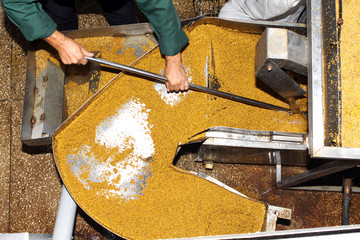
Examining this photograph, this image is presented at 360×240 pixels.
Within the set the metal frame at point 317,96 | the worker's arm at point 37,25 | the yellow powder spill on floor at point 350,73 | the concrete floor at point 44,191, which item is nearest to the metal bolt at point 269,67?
the metal frame at point 317,96

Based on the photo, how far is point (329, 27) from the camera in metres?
1.06

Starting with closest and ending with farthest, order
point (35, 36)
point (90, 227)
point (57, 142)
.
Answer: point (35, 36) < point (57, 142) < point (90, 227)

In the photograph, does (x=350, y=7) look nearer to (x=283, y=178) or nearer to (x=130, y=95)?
(x=130, y=95)

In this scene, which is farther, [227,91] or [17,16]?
[227,91]

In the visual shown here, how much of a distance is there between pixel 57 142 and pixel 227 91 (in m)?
0.84

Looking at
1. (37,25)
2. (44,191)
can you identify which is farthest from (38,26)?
(44,191)

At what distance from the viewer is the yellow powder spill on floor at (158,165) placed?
1330mm

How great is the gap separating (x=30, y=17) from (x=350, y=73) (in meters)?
1.20

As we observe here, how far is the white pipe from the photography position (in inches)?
51.3

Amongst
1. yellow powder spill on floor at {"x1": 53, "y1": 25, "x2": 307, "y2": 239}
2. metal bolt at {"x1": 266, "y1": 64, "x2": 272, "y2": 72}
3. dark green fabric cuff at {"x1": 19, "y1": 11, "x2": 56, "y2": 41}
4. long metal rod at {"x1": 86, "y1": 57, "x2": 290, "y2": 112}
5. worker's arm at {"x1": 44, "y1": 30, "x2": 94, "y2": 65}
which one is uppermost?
metal bolt at {"x1": 266, "y1": 64, "x2": 272, "y2": 72}

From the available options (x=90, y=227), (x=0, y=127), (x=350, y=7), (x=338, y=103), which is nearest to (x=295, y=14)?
(x=350, y=7)

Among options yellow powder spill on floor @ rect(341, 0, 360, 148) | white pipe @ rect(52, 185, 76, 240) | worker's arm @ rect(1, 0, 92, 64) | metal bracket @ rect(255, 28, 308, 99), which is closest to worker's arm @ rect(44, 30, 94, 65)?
worker's arm @ rect(1, 0, 92, 64)

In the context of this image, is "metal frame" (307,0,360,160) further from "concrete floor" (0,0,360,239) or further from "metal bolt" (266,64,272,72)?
"concrete floor" (0,0,360,239)

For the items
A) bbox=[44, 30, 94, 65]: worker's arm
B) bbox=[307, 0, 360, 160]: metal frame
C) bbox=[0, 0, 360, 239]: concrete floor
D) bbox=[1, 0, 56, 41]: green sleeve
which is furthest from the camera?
bbox=[0, 0, 360, 239]: concrete floor
